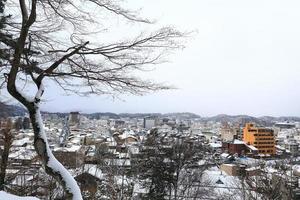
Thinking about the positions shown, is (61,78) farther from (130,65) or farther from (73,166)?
(73,166)

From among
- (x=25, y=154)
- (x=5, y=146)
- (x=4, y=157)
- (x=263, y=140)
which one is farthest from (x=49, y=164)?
(x=263, y=140)

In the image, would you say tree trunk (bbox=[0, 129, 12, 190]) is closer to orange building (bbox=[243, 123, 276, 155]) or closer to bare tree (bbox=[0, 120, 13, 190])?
bare tree (bbox=[0, 120, 13, 190])

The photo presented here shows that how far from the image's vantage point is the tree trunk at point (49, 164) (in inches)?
181

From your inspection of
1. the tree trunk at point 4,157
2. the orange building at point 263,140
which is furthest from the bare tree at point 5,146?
the orange building at point 263,140

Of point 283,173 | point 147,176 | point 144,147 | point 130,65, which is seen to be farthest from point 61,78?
point 144,147

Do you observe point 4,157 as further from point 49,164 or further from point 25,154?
point 49,164

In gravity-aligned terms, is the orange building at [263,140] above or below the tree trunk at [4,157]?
below

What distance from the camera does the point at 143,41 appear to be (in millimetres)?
4688

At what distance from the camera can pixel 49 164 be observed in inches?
181

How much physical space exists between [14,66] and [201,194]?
57.3ft

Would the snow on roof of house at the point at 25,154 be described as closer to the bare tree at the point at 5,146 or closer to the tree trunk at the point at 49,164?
the bare tree at the point at 5,146

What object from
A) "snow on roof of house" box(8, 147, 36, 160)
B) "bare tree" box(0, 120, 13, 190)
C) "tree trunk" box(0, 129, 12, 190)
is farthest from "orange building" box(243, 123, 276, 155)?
"tree trunk" box(0, 129, 12, 190)

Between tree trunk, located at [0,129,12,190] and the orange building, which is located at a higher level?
tree trunk, located at [0,129,12,190]

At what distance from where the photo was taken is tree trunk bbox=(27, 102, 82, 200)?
181 inches
